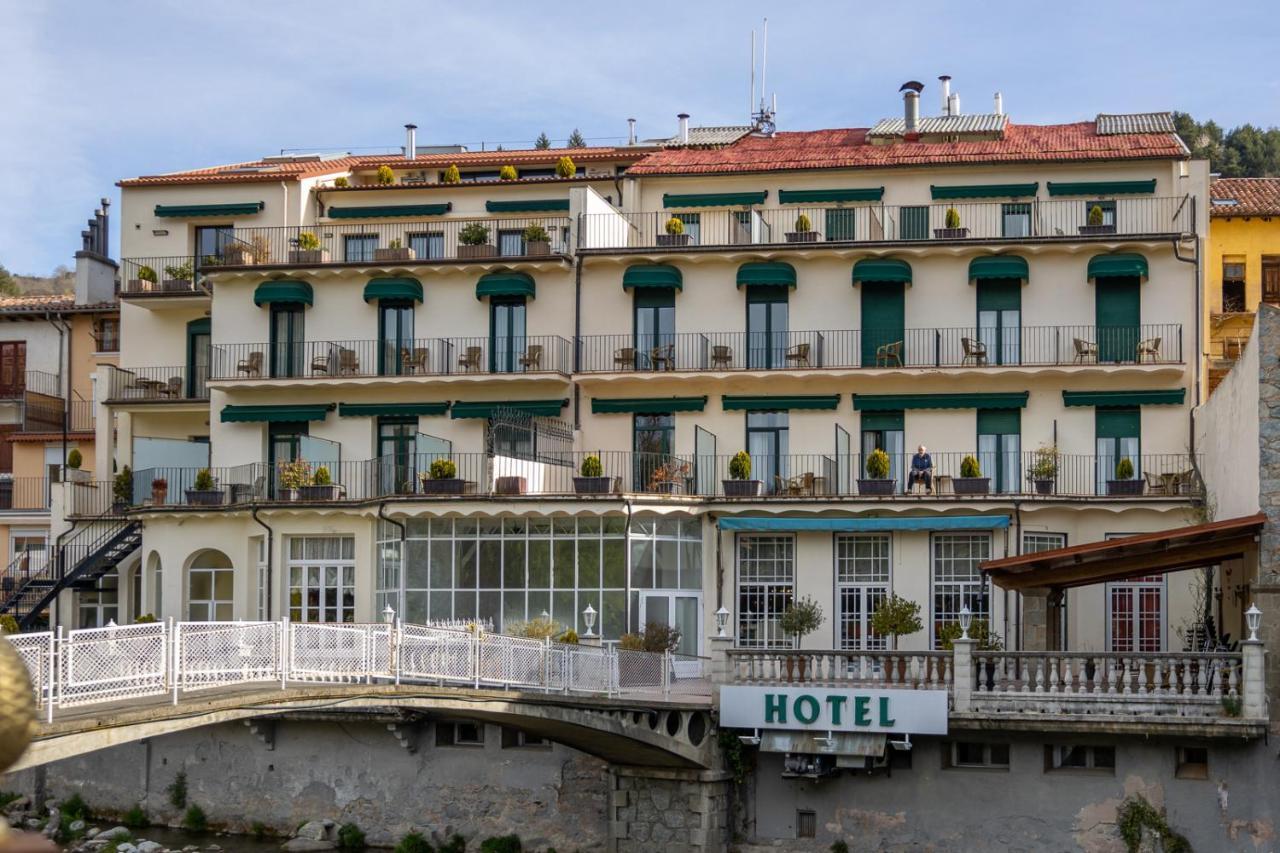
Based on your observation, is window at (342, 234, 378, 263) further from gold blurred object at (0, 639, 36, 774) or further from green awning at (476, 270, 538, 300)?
gold blurred object at (0, 639, 36, 774)

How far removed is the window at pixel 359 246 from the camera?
44500 millimetres

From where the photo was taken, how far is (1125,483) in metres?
37.2

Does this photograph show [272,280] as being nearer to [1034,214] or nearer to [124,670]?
[1034,214]

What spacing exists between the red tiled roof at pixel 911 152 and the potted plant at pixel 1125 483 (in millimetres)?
8412

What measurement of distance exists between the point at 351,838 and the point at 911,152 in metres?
22.3

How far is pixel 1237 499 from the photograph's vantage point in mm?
31078

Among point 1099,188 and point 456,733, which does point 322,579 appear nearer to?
point 456,733

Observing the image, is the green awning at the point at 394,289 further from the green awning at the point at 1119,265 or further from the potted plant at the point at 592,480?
the green awning at the point at 1119,265

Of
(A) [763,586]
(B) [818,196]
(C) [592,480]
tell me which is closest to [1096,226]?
(B) [818,196]

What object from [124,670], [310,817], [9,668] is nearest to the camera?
[9,668]

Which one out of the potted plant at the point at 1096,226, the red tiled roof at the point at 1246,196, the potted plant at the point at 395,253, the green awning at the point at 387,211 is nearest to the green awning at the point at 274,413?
the potted plant at the point at 395,253

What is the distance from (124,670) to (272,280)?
77.4ft

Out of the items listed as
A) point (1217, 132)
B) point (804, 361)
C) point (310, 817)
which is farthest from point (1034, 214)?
point (1217, 132)

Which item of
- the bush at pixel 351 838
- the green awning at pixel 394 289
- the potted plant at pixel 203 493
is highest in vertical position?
the green awning at pixel 394 289
